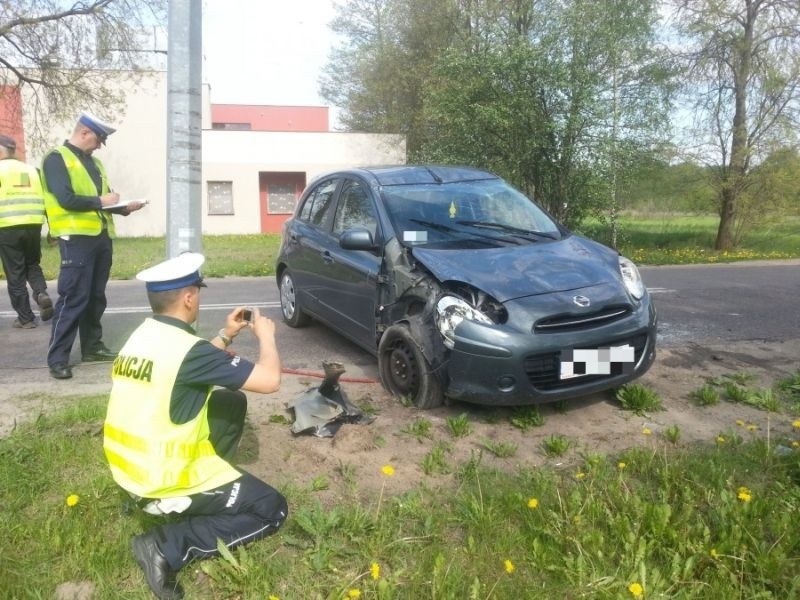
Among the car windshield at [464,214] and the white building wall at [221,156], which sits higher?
the white building wall at [221,156]

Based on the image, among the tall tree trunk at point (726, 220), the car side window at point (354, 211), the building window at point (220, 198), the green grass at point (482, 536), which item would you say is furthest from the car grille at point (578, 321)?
the building window at point (220, 198)

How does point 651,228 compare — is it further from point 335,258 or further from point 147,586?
point 147,586

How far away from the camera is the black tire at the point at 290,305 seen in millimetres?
6562

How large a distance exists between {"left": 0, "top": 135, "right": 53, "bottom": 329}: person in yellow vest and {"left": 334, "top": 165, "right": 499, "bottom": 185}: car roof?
3373mm

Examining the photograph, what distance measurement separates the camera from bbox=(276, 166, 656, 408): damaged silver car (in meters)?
3.72

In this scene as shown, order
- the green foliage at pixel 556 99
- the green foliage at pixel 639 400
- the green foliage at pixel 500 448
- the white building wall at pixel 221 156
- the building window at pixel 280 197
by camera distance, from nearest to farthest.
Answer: the green foliage at pixel 500 448, the green foliage at pixel 639 400, the green foliage at pixel 556 99, the white building wall at pixel 221 156, the building window at pixel 280 197

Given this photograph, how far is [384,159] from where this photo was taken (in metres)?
26.2

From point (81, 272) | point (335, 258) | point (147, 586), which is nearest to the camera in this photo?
point (147, 586)

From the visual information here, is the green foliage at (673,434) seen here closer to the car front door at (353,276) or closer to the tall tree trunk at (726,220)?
the car front door at (353,276)

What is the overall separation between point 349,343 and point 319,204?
4.53 feet

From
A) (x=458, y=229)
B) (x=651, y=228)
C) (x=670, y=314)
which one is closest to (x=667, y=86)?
(x=651, y=228)

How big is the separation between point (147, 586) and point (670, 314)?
658 cm

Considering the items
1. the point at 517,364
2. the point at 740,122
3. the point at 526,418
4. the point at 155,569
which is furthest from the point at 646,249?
the point at 155,569

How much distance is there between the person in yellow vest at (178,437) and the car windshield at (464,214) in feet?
7.19
